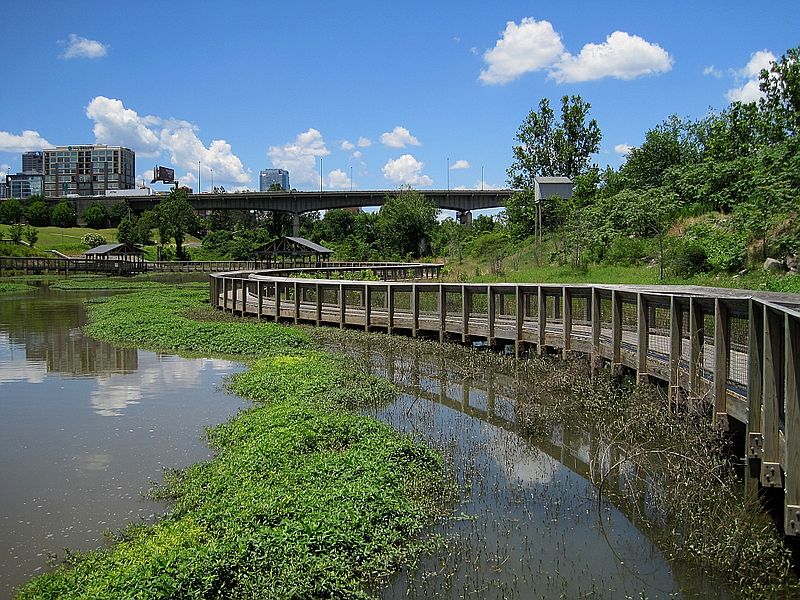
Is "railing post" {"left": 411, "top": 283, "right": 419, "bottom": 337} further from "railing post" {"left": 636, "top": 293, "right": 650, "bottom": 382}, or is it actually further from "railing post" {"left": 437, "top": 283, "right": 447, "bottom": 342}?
"railing post" {"left": 636, "top": 293, "right": 650, "bottom": 382}

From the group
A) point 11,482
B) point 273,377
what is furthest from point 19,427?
point 273,377

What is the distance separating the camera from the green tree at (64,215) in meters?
119

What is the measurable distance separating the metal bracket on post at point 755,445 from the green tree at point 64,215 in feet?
418

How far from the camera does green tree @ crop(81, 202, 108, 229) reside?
120312mm

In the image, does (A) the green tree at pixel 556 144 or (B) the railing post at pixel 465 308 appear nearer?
(B) the railing post at pixel 465 308

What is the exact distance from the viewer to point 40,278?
217ft

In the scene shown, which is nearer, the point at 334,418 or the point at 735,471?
the point at 735,471

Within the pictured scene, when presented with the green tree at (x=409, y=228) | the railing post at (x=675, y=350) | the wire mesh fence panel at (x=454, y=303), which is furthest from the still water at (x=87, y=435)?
the green tree at (x=409, y=228)

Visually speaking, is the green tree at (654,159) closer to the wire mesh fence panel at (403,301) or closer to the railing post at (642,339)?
the wire mesh fence panel at (403,301)

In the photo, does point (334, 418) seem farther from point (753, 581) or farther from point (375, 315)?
point (375, 315)

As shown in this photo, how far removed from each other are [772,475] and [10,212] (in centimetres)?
12766

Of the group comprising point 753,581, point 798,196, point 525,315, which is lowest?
point 753,581

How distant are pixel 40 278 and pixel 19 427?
197ft

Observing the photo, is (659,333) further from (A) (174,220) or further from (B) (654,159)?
(A) (174,220)
